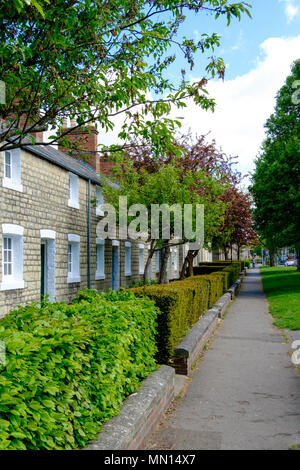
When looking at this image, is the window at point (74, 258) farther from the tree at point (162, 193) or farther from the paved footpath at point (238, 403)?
the paved footpath at point (238, 403)

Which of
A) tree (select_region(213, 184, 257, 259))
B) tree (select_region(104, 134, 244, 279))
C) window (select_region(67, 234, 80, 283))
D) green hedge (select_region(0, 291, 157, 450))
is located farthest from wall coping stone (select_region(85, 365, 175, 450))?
tree (select_region(213, 184, 257, 259))

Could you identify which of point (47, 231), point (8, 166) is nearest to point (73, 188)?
point (47, 231)

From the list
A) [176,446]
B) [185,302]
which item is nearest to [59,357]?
[176,446]

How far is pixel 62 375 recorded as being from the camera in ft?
9.52

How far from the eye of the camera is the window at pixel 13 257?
11156 mm

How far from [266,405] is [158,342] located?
180 cm

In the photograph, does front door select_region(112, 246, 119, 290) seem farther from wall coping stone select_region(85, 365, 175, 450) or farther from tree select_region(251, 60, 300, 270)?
wall coping stone select_region(85, 365, 175, 450)

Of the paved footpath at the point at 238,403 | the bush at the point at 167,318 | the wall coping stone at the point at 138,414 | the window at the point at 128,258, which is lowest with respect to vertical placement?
the paved footpath at the point at 238,403

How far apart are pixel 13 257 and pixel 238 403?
7.77 metres

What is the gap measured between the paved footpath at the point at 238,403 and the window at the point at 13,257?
5.37 meters

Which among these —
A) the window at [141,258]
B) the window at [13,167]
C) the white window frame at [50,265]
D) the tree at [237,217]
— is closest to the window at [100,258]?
the white window frame at [50,265]

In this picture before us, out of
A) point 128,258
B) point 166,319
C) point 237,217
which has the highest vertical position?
point 237,217

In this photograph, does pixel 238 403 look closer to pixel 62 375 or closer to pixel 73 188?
pixel 62 375

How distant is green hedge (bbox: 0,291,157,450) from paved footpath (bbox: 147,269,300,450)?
815mm
